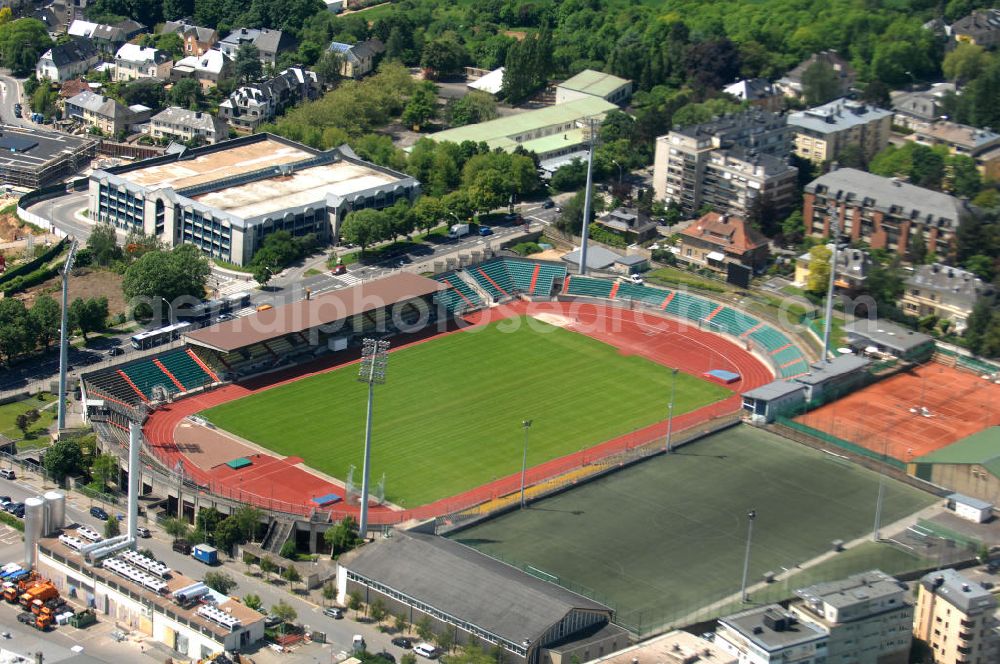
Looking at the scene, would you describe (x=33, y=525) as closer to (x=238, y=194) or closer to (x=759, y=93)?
(x=238, y=194)

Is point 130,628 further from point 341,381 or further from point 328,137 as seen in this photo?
point 328,137

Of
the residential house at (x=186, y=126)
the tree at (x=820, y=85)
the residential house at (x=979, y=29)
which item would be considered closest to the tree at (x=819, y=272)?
the tree at (x=820, y=85)

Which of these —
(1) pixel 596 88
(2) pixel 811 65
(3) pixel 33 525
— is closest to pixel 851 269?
(2) pixel 811 65

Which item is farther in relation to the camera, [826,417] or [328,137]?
[328,137]

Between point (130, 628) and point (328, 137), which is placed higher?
point (328, 137)

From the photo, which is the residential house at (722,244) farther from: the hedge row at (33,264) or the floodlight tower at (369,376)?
the hedge row at (33,264)

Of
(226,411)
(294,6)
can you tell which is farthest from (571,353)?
(294,6)
